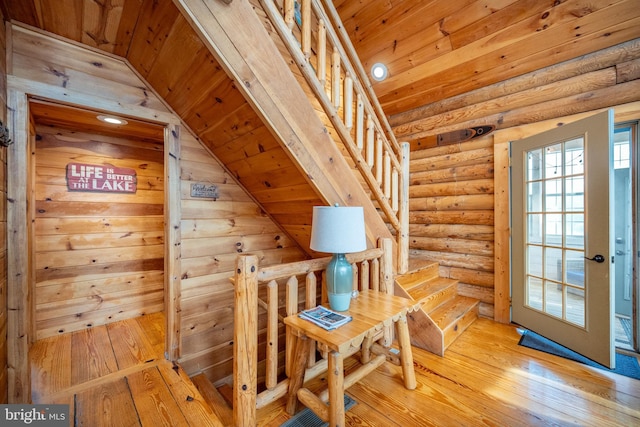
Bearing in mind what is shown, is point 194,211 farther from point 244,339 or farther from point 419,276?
point 419,276

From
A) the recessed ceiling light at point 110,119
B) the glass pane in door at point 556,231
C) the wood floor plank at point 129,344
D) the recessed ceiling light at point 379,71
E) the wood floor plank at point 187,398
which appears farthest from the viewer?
the recessed ceiling light at point 379,71

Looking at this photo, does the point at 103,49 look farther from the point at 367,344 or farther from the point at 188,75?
the point at 367,344

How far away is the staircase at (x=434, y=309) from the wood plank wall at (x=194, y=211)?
1.46 meters

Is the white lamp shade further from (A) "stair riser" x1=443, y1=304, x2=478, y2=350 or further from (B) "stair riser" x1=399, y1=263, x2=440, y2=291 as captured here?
(A) "stair riser" x1=443, y1=304, x2=478, y2=350

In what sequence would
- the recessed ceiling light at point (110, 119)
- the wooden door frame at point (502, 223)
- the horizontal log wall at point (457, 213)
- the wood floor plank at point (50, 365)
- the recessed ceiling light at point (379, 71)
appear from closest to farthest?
the wood floor plank at point (50, 365), the recessed ceiling light at point (110, 119), the wooden door frame at point (502, 223), the horizontal log wall at point (457, 213), the recessed ceiling light at point (379, 71)

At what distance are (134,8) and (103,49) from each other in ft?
1.81

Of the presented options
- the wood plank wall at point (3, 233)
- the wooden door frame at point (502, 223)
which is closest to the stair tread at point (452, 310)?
the wooden door frame at point (502, 223)

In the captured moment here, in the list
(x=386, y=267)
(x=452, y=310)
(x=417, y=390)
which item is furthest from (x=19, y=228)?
(x=452, y=310)

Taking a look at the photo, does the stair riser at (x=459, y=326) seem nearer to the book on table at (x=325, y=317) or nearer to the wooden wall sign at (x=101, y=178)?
the book on table at (x=325, y=317)

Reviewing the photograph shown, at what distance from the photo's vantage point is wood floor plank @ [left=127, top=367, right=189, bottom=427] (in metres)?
1.48

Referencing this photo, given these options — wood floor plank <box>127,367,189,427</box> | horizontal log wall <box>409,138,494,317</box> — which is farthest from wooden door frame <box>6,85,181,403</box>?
horizontal log wall <box>409,138,494,317</box>

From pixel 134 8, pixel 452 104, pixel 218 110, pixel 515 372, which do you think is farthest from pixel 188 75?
pixel 515 372

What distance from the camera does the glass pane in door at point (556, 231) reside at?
88.3 inches

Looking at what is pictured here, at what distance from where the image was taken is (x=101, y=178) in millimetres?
2771
